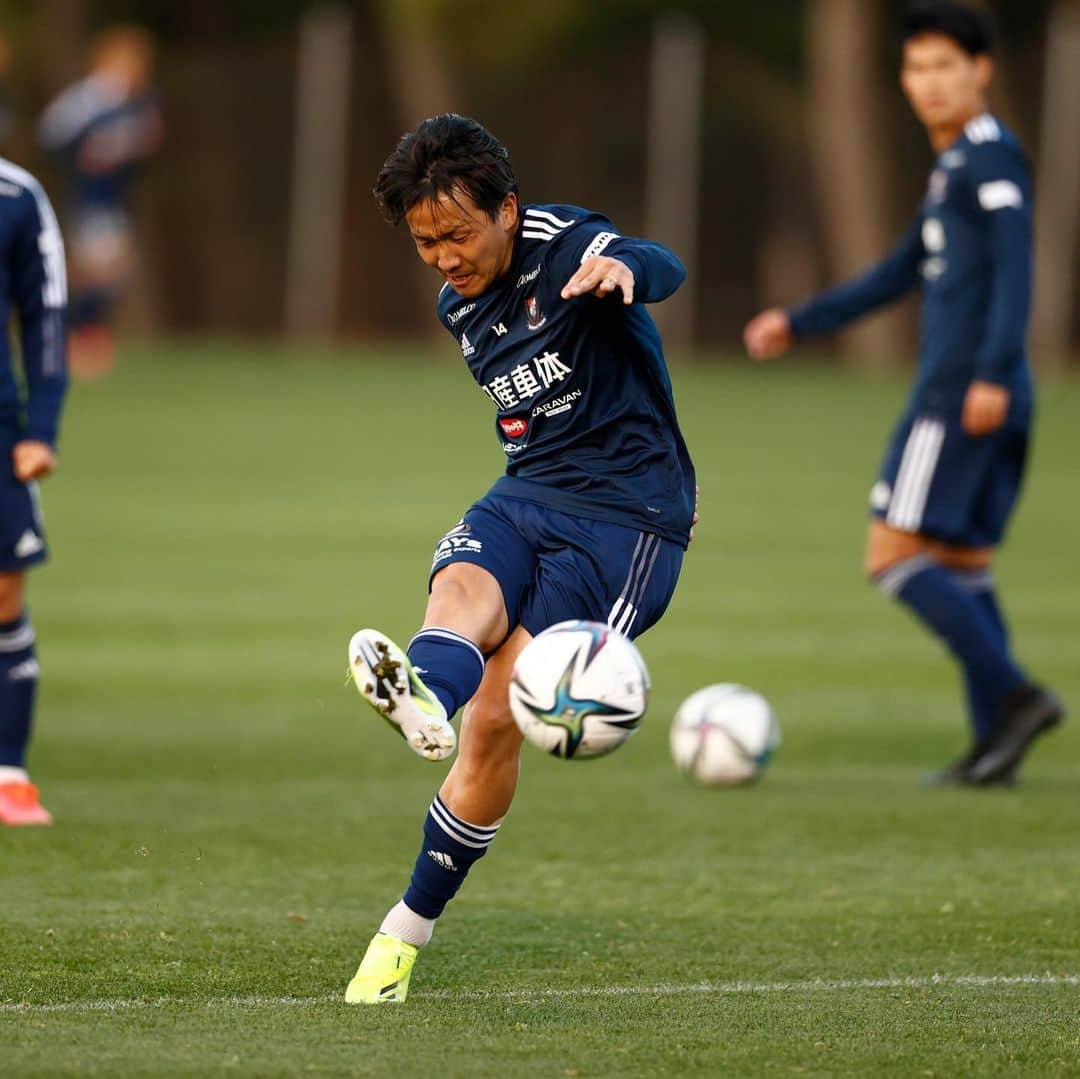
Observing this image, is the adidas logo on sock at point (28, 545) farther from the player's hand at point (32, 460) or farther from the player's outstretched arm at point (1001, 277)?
the player's outstretched arm at point (1001, 277)

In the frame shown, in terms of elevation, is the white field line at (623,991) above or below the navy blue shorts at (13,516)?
below

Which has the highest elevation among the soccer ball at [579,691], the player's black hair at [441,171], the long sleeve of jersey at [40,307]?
the player's black hair at [441,171]

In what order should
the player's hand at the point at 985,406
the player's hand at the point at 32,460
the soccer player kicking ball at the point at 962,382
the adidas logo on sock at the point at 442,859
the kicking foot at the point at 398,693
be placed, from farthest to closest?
the soccer player kicking ball at the point at 962,382 → the player's hand at the point at 985,406 → the player's hand at the point at 32,460 → the adidas logo on sock at the point at 442,859 → the kicking foot at the point at 398,693

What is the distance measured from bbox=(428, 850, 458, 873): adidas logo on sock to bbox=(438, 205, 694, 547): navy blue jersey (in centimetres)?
85

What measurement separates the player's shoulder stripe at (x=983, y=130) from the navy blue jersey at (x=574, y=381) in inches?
117

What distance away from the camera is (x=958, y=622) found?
8.09 metres

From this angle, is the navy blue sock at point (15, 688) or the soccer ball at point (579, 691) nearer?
the soccer ball at point (579, 691)

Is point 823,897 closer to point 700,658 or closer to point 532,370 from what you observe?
point 532,370

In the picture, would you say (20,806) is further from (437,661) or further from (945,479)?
(945,479)

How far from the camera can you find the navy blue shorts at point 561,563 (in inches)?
Result: 206

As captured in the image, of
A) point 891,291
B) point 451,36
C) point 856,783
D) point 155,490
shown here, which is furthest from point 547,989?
point 451,36

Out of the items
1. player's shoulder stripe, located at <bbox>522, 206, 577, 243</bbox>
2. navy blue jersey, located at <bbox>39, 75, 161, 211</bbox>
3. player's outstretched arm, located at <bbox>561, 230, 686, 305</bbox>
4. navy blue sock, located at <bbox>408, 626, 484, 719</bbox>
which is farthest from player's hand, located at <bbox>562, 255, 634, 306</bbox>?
navy blue jersey, located at <bbox>39, 75, 161, 211</bbox>

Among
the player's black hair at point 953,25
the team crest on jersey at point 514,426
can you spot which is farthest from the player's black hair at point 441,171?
the player's black hair at point 953,25

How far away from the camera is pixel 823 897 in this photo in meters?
A: 6.41
